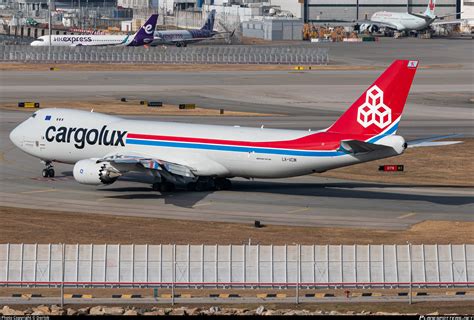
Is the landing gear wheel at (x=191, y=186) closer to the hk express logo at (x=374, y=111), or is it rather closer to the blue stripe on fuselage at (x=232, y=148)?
the blue stripe on fuselage at (x=232, y=148)

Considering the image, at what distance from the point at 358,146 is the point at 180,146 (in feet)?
44.1

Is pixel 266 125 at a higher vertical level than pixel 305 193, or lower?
higher

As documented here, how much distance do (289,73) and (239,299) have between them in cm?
13017

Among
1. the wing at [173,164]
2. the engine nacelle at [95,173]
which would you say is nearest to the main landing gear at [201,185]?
the wing at [173,164]

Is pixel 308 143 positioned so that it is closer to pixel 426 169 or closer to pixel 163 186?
pixel 163 186

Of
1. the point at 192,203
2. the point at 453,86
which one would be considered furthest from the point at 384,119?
the point at 453,86

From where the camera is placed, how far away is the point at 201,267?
166 ft

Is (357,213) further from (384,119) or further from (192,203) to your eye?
(192,203)

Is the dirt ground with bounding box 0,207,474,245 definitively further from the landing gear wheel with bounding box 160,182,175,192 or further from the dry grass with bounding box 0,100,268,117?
the dry grass with bounding box 0,100,268,117

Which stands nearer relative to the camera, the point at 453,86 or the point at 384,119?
the point at 384,119

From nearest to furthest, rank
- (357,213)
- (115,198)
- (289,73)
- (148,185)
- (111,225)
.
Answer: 1. (111,225)
2. (357,213)
3. (115,198)
4. (148,185)
5. (289,73)

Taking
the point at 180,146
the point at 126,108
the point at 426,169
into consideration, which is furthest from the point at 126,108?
the point at 180,146

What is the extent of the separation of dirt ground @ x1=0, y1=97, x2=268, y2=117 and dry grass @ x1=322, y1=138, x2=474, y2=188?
104ft

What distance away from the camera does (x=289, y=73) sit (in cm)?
17675
